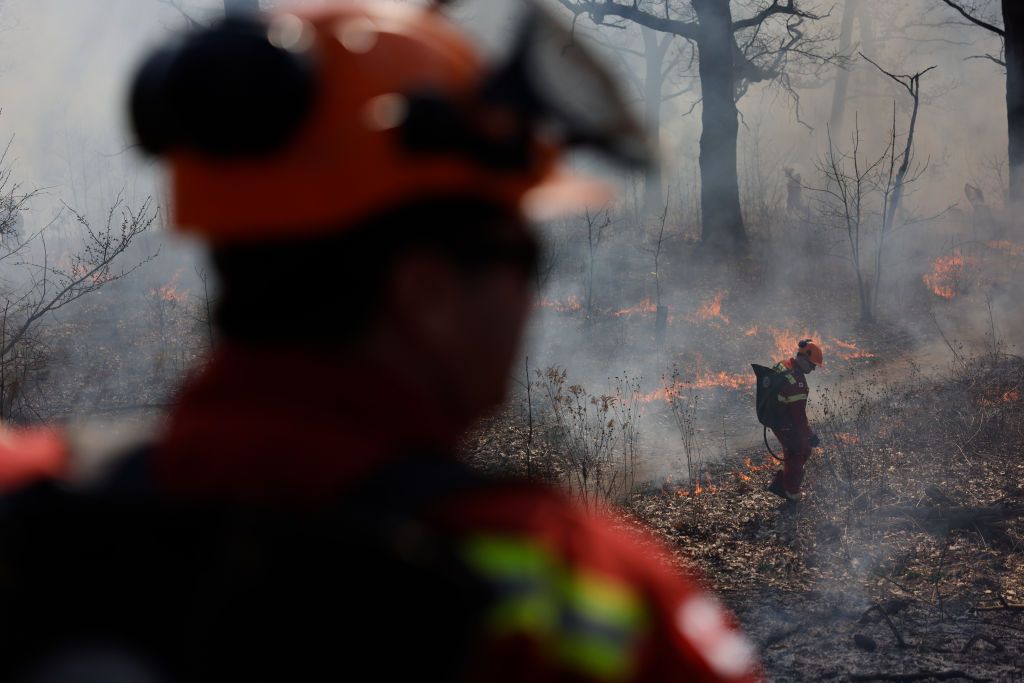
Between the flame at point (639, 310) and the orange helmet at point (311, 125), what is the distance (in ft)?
47.6

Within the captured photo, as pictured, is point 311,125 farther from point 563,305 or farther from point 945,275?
point 945,275

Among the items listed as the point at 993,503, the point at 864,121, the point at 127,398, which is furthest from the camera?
the point at 864,121

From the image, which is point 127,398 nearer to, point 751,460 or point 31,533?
point 751,460

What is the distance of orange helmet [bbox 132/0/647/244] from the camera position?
85 centimetres

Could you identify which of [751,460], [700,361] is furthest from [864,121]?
[751,460]

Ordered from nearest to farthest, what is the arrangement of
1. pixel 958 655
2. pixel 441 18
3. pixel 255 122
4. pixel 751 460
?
pixel 255 122 → pixel 441 18 → pixel 958 655 → pixel 751 460

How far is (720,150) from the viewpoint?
60.0 ft

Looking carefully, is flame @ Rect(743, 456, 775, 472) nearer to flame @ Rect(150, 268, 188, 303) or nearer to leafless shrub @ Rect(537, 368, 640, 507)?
leafless shrub @ Rect(537, 368, 640, 507)

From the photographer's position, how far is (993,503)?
6965 mm

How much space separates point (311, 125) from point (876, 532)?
703 cm

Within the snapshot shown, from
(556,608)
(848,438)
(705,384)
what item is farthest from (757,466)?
(556,608)

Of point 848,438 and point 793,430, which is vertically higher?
point 848,438

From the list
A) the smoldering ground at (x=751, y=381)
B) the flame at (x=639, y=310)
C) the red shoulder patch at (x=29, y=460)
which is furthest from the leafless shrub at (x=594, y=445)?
the red shoulder patch at (x=29, y=460)

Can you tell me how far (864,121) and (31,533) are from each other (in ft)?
125
